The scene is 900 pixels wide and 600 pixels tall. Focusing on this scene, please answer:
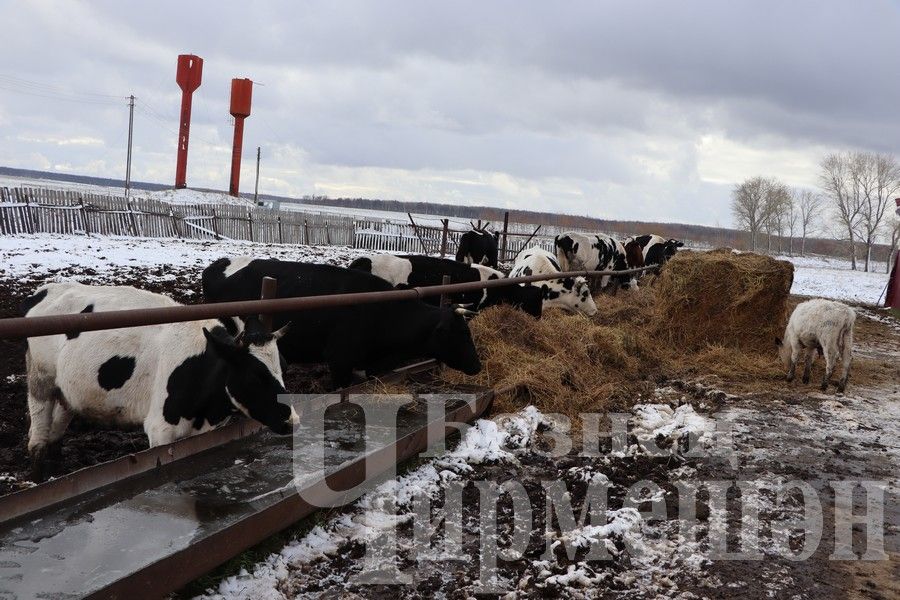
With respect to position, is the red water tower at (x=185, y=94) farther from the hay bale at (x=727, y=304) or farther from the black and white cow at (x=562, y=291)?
the hay bale at (x=727, y=304)

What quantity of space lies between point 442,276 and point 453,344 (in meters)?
3.22

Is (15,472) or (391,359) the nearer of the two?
(15,472)

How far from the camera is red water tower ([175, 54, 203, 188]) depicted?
121 feet

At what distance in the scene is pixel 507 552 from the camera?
3398mm

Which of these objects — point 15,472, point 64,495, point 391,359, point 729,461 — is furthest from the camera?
point 391,359

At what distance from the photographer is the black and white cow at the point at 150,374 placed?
12.3 ft

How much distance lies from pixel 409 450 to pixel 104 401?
6.21 ft

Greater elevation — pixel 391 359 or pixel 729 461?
pixel 391 359

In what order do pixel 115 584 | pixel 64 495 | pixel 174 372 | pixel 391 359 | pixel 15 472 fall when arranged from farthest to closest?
pixel 391 359, pixel 15 472, pixel 174 372, pixel 64 495, pixel 115 584

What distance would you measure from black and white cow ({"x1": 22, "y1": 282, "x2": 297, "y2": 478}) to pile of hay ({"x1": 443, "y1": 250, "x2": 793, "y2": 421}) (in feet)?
8.74

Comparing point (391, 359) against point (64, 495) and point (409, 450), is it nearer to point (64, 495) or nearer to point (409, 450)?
point (409, 450)

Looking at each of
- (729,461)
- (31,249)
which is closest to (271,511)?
(729,461)

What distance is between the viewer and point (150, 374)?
3926 mm

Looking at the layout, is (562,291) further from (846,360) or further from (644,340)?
(846,360)
